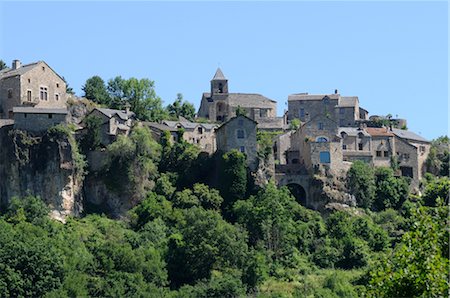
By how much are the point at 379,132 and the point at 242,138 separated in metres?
13.4

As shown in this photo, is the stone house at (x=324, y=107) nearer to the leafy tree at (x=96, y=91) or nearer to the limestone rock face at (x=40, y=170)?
the leafy tree at (x=96, y=91)

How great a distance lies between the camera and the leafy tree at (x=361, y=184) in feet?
204

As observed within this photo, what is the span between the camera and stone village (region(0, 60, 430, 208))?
6056 centimetres

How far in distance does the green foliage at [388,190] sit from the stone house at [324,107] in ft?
46.4

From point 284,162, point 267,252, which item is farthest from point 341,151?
point 267,252

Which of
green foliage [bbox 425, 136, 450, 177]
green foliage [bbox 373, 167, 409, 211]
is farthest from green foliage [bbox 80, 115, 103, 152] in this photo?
green foliage [bbox 425, 136, 450, 177]

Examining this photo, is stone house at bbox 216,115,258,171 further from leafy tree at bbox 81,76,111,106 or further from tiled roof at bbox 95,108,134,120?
leafy tree at bbox 81,76,111,106

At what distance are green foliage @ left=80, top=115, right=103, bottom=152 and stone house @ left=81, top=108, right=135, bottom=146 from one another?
65 cm

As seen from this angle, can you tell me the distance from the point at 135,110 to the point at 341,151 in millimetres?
15910

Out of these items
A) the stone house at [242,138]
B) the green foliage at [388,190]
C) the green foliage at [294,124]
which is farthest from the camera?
the green foliage at [294,124]

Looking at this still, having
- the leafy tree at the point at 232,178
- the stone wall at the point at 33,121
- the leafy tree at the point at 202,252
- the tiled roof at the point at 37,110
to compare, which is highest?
the tiled roof at the point at 37,110

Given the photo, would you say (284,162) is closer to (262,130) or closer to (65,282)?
(262,130)

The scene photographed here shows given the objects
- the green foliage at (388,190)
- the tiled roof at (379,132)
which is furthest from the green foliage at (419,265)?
the tiled roof at (379,132)

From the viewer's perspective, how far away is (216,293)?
49562 mm
